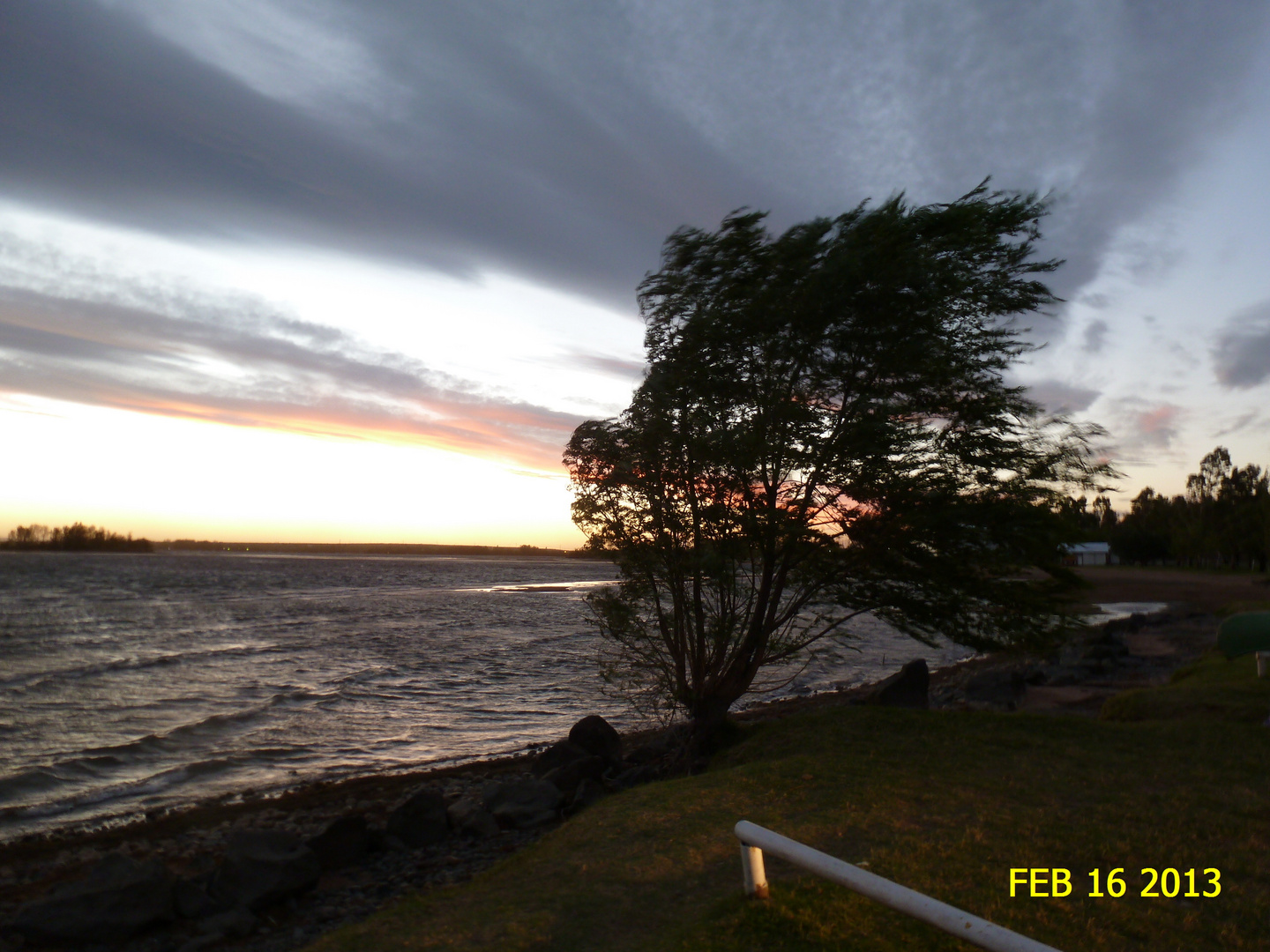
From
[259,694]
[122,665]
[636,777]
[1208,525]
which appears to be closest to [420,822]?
[636,777]

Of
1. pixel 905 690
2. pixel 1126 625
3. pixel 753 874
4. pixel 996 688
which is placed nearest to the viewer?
pixel 753 874

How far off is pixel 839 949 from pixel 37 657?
34566mm

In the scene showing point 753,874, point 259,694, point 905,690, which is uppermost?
point 753,874

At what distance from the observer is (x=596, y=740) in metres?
15.3

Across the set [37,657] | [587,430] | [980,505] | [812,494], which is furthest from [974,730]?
[37,657]

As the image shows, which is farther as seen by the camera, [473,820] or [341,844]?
[473,820]

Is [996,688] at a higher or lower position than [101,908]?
higher

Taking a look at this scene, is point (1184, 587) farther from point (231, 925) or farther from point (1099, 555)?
point (231, 925)

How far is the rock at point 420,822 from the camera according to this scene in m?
11.6

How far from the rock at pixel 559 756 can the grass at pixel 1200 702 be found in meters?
9.91

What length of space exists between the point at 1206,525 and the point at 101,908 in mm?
107621

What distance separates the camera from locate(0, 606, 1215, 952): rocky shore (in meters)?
8.65

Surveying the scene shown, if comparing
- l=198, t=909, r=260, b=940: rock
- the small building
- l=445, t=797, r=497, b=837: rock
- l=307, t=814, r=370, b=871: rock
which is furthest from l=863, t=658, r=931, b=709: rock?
the small building

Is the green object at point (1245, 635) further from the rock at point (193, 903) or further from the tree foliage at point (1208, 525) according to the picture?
the tree foliage at point (1208, 525)
